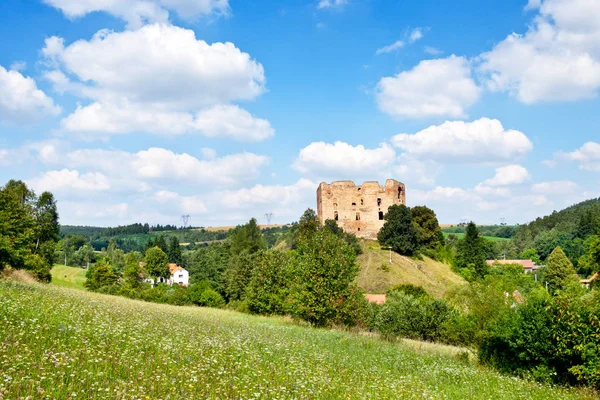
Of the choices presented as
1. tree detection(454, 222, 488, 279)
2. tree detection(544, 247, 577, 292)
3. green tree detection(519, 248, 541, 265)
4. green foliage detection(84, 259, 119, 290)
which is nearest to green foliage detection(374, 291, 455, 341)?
tree detection(454, 222, 488, 279)

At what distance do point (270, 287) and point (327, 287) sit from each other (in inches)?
662

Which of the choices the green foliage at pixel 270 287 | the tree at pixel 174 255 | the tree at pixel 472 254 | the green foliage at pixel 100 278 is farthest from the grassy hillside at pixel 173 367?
the tree at pixel 174 255

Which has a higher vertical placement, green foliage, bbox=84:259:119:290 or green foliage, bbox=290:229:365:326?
green foliage, bbox=290:229:365:326

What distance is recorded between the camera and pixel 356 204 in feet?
288

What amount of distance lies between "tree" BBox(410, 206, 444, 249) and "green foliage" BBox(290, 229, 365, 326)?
5632cm

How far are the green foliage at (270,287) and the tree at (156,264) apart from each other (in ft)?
187

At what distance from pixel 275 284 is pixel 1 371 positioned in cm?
3978

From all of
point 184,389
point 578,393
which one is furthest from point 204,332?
point 578,393

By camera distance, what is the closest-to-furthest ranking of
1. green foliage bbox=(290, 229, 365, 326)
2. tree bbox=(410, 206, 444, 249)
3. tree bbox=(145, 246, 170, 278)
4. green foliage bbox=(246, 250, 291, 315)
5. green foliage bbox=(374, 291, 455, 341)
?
green foliage bbox=(290, 229, 365, 326), green foliage bbox=(374, 291, 455, 341), green foliage bbox=(246, 250, 291, 315), tree bbox=(410, 206, 444, 249), tree bbox=(145, 246, 170, 278)

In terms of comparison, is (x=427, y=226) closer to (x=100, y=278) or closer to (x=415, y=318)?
(x=415, y=318)

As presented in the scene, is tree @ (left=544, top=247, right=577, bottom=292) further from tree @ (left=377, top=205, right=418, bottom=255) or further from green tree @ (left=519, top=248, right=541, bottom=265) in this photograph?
green tree @ (left=519, top=248, right=541, bottom=265)

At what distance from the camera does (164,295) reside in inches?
2638

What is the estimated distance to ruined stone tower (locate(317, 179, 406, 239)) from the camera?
87312mm

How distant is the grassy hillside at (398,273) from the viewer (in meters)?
64.0
